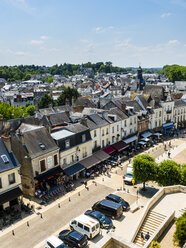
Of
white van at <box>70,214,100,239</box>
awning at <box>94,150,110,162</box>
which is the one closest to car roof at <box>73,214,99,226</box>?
white van at <box>70,214,100,239</box>

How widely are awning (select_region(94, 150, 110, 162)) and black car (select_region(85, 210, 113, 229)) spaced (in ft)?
44.4

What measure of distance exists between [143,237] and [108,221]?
3.80m

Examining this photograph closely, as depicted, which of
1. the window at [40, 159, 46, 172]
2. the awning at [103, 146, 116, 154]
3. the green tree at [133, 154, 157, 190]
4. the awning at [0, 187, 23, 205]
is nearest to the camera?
the awning at [0, 187, 23, 205]

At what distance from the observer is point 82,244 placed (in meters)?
18.7

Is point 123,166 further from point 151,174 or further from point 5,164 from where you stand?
point 5,164

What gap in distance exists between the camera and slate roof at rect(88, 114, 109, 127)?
39156 millimetres

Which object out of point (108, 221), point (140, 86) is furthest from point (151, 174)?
point (140, 86)

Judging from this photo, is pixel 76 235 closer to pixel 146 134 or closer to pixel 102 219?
pixel 102 219

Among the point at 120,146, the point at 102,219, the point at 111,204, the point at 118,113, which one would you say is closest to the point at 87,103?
the point at 118,113

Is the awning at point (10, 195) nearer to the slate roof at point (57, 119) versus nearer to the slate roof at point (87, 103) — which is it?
the slate roof at point (57, 119)

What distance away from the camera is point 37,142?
29656 mm

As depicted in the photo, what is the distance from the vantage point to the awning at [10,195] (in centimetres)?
2405

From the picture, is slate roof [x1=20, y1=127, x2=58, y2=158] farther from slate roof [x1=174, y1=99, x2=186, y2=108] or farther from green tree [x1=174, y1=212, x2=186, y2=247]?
slate roof [x1=174, y1=99, x2=186, y2=108]

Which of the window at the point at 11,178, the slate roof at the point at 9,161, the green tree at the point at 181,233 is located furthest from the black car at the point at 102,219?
the slate roof at the point at 9,161
